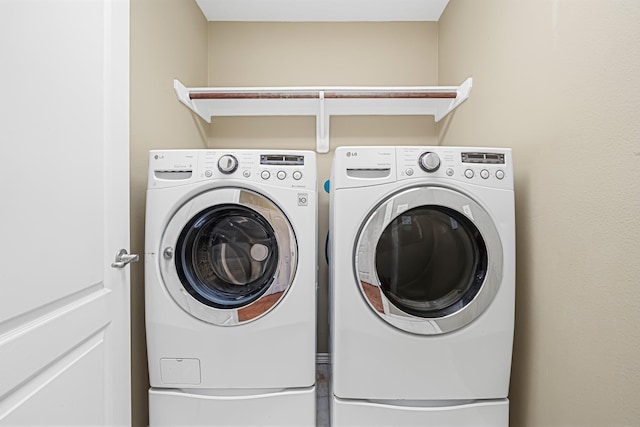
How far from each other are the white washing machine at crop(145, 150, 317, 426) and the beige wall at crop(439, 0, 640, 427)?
2.60 feet

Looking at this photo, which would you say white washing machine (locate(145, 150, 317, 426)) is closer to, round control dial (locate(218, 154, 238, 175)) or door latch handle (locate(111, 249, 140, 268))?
round control dial (locate(218, 154, 238, 175))

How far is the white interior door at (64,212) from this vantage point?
0.66 m

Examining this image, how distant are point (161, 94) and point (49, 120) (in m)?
0.88

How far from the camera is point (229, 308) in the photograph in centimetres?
121

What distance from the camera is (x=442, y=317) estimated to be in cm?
116

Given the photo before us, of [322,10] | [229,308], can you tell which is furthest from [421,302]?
[322,10]

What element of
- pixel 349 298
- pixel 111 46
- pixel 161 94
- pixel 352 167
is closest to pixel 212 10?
pixel 161 94

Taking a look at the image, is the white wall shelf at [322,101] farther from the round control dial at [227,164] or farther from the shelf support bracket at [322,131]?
the round control dial at [227,164]

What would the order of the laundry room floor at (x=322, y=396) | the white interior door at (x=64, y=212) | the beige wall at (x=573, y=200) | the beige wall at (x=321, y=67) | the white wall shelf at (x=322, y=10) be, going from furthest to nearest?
1. the beige wall at (x=321, y=67)
2. the white wall shelf at (x=322, y=10)
3. the laundry room floor at (x=322, y=396)
4. the beige wall at (x=573, y=200)
5. the white interior door at (x=64, y=212)

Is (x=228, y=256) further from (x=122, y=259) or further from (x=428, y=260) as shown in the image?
(x=428, y=260)

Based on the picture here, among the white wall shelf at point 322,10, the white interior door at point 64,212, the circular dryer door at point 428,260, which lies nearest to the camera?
the white interior door at point 64,212

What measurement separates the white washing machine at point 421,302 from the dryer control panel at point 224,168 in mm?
188

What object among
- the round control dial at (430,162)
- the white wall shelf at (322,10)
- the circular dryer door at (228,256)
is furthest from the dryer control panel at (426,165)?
the white wall shelf at (322,10)

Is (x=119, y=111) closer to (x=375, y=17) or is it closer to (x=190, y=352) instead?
(x=190, y=352)
